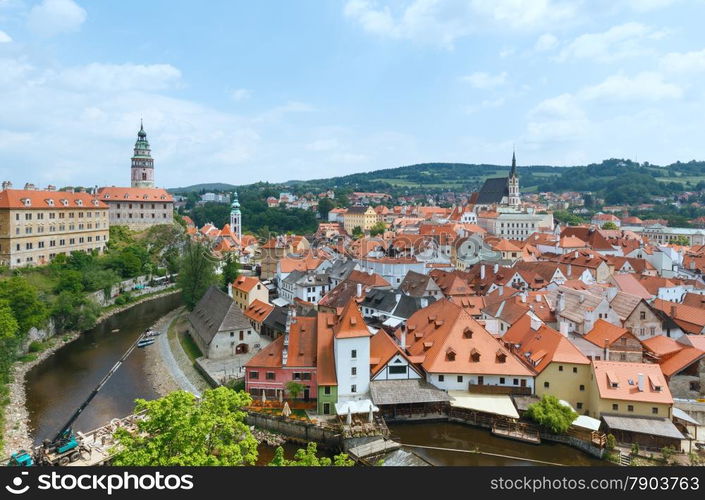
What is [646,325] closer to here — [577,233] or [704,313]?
[704,313]

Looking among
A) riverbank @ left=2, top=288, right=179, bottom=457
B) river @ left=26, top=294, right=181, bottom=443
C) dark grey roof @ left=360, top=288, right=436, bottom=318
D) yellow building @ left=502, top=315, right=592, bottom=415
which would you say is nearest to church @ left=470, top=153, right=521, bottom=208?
dark grey roof @ left=360, top=288, right=436, bottom=318

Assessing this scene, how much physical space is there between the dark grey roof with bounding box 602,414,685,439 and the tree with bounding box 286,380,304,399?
17.3 m

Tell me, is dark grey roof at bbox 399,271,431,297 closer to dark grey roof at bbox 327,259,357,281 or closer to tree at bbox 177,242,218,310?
dark grey roof at bbox 327,259,357,281

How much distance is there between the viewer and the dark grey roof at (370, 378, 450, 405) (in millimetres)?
28531

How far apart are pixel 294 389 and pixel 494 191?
131 meters

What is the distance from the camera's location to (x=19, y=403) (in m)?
32.2

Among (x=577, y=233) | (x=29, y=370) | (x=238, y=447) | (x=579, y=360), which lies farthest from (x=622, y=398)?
(x=577, y=233)

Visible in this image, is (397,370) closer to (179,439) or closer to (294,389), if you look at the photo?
(294,389)

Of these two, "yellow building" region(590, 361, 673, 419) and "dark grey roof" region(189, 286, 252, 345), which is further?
"dark grey roof" region(189, 286, 252, 345)

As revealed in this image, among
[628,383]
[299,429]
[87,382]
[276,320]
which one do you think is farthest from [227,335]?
[628,383]

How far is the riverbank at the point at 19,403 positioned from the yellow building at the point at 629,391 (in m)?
31.8

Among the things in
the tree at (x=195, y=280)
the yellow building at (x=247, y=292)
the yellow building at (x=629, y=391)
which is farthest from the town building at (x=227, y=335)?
the yellow building at (x=629, y=391)

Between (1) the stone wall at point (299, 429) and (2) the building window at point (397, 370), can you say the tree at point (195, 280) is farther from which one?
(2) the building window at point (397, 370)

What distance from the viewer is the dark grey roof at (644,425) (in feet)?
83.0
